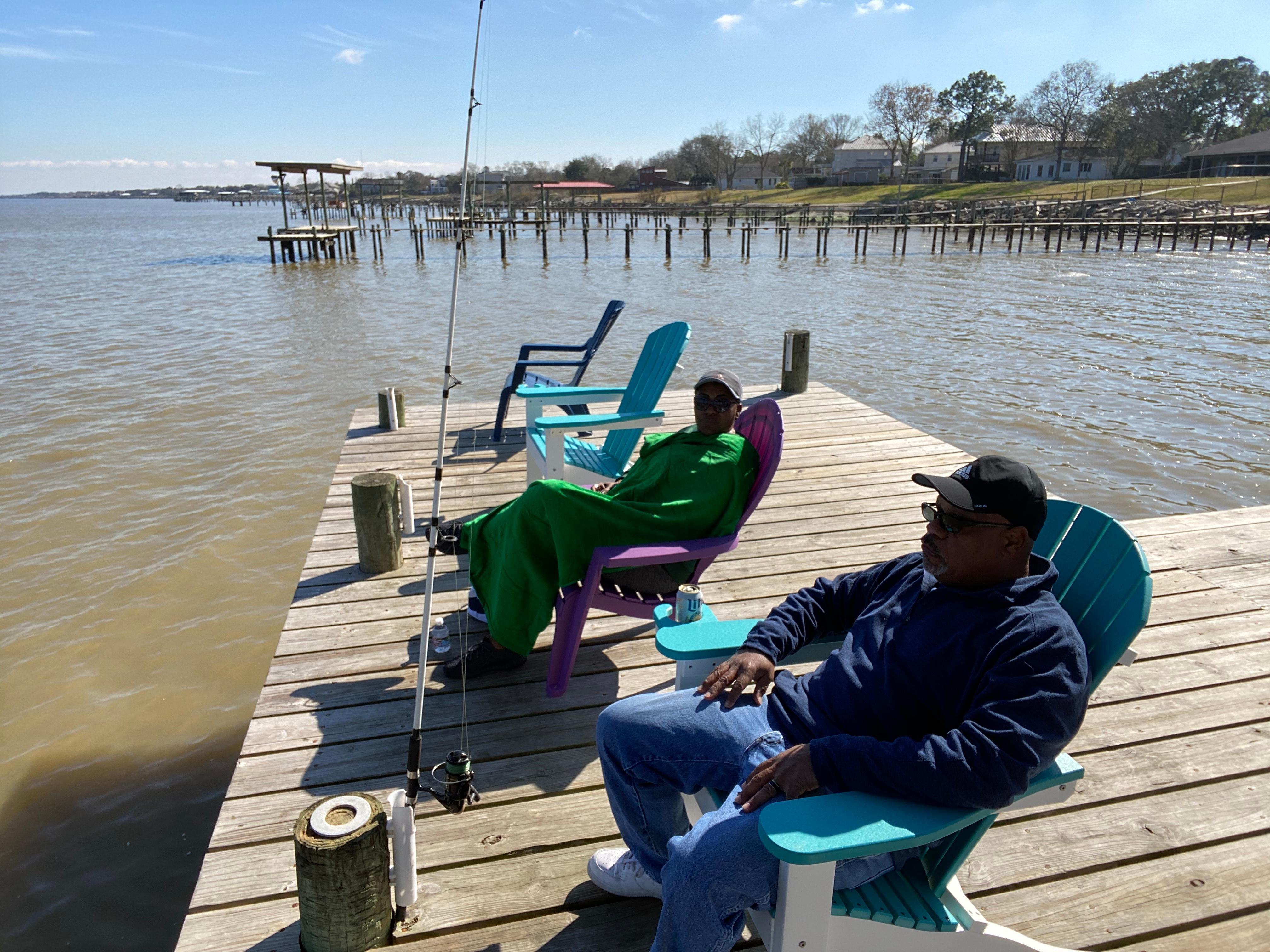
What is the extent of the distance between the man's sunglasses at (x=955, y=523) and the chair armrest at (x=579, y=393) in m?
3.33

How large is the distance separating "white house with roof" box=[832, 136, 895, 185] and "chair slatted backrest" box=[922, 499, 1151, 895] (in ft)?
271

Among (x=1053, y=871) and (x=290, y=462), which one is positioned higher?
(x=1053, y=871)

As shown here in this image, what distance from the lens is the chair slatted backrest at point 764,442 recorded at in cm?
312

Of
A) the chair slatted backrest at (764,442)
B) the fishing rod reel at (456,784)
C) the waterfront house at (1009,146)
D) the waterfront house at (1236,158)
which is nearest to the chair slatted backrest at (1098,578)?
the chair slatted backrest at (764,442)

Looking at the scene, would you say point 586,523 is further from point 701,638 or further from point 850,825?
point 850,825

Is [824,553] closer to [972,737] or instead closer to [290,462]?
[972,737]

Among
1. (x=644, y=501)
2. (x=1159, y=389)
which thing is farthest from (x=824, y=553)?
(x=1159, y=389)

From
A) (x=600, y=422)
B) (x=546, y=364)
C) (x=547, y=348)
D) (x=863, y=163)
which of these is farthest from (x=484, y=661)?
(x=863, y=163)

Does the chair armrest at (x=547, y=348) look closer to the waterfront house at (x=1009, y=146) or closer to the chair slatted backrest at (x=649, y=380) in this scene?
the chair slatted backrest at (x=649, y=380)

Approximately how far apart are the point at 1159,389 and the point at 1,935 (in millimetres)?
13177

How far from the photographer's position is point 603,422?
14.6 ft

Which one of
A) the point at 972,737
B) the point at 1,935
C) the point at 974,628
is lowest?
the point at 1,935

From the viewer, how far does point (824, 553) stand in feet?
14.1

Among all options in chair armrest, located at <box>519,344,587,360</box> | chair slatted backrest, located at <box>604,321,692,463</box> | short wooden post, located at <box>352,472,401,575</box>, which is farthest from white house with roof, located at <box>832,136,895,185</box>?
short wooden post, located at <box>352,472,401,575</box>
